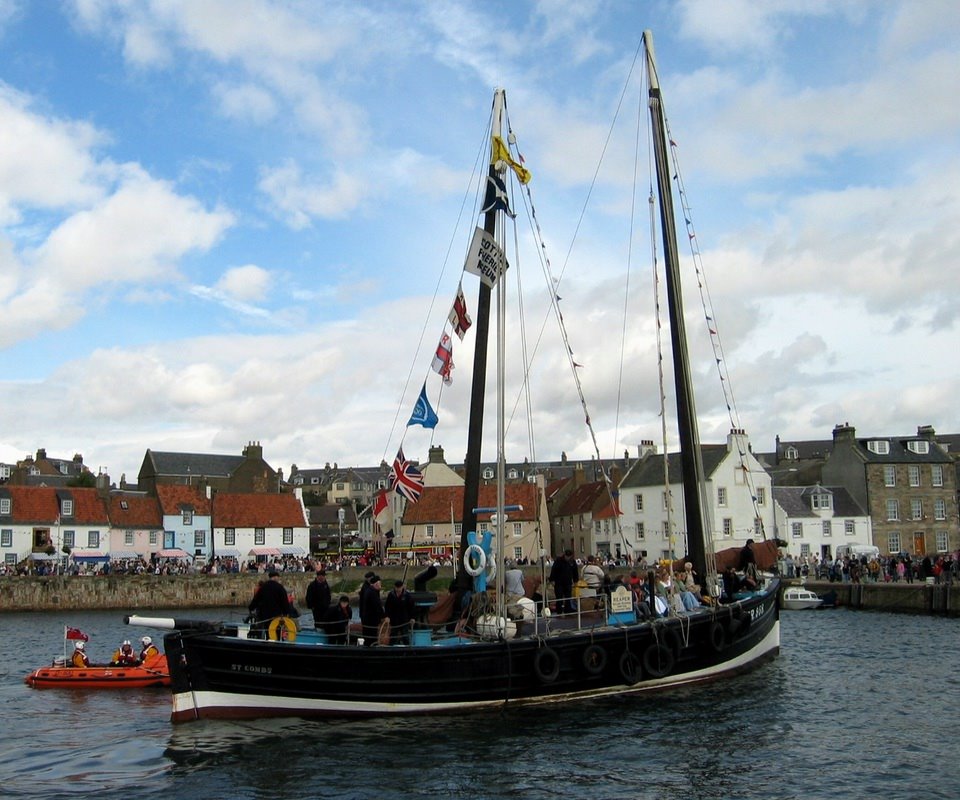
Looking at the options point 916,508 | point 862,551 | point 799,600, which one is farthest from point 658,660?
point 916,508

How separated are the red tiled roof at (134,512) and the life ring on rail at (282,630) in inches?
2602

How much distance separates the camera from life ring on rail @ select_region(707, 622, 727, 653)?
25438 mm

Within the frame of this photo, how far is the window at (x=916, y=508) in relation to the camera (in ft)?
253

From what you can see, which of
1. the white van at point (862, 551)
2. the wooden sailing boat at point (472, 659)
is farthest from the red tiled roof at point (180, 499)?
the wooden sailing boat at point (472, 659)

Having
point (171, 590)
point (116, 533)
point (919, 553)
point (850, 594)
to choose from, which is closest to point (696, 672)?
point (850, 594)

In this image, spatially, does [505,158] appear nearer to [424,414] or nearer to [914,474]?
[424,414]

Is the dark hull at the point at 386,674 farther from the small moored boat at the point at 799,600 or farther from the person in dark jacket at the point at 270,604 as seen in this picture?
the small moored boat at the point at 799,600

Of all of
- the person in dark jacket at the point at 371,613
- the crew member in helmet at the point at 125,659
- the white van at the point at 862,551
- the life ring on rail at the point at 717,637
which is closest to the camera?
the person in dark jacket at the point at 371,613

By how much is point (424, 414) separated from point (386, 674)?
6.84 meters

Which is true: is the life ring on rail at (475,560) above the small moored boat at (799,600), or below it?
above

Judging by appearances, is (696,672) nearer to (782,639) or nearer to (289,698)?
(289,698)

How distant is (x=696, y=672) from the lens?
83.8 feet

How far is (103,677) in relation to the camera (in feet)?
93.0

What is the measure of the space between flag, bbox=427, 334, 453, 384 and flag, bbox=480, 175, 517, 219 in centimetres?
343
